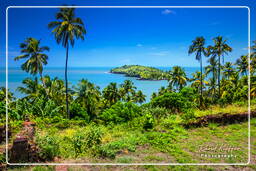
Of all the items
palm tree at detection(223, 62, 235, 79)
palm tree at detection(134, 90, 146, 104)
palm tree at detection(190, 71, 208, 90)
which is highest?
palm tree at detection(223, 62, 235, 79)

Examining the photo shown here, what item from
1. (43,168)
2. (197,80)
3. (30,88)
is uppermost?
(197,80)

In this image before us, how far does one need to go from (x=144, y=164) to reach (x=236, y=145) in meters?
2.32

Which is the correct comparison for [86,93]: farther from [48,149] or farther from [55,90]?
[48,149]

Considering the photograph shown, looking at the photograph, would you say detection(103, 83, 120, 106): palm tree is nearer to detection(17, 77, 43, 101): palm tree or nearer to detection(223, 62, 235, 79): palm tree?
detection(17, 77, 43, 101): palm tree

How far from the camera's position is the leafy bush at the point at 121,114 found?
850 centimetres

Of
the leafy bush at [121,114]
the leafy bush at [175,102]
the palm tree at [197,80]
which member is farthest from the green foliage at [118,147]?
the palm tree at [197,80]

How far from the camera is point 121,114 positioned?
8.79 meters

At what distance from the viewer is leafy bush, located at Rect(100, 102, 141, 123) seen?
8.50 metres

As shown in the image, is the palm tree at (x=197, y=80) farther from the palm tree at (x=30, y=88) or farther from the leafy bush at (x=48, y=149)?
the leafy bush at (x=48, y=149)

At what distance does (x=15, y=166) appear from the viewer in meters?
3.60

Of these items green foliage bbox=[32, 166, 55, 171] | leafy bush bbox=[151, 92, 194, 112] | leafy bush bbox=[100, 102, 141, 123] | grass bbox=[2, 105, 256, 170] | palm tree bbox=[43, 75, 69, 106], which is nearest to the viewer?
green foliage bbox=[32, 166, 55, 171]

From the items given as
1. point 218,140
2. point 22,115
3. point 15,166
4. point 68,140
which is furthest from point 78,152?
point 22,115

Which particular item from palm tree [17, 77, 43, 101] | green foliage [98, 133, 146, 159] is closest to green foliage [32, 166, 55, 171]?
green foliage [98, 133, 146, 159]

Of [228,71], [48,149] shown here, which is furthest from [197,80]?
[48,149]
